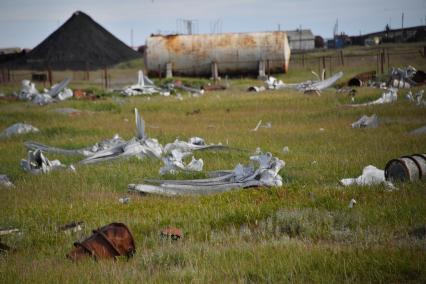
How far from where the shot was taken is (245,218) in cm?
682

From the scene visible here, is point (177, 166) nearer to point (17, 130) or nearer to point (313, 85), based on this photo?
point (17, 130)

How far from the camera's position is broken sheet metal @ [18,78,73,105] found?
2465cm

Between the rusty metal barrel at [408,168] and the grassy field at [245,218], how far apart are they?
33cm

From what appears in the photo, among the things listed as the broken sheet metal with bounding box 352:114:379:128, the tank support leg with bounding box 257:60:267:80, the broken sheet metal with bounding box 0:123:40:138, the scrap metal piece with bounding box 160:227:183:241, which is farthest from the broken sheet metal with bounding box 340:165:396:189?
the tank support leg with bounding box 257:60:267:80

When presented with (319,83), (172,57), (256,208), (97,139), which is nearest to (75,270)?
(256,208)

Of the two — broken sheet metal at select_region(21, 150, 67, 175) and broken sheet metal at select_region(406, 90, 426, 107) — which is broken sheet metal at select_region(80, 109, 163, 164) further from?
broken sheet metal at select_region(406, 90, 426, 107)

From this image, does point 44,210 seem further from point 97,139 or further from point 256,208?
point 97,139

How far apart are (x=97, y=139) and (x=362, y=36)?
5514 centimetres

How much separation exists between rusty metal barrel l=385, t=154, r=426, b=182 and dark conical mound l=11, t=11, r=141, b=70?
49.7m

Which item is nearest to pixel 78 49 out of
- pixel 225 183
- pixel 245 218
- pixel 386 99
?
pixel 386 99

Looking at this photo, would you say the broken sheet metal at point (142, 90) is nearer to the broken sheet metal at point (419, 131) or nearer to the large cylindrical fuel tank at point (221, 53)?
the large cylindrical fuel tank at point (221, 53)

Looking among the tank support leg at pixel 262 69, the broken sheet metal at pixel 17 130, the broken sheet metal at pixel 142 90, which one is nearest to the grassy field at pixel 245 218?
the broken sheet metal at pixel 17 130

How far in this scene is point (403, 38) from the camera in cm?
3544

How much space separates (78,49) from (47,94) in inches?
1441
